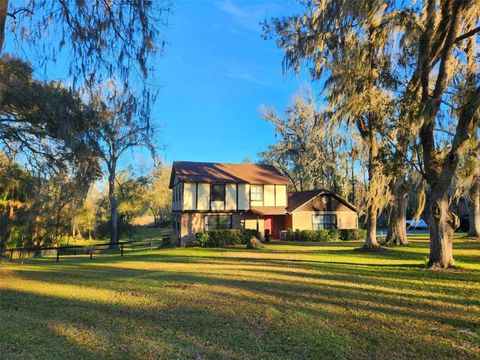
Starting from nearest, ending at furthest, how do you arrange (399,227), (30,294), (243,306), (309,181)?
1. (243,306)
2. (30,294)
3. (399,227)
4. (309,181)

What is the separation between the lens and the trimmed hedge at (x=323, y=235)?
29.8 m

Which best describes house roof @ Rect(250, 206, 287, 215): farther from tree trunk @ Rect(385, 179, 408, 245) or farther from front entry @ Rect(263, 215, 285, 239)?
tree trunk @ Rect(385, 179, 408, 245)

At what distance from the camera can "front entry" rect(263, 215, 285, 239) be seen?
32.3 meters

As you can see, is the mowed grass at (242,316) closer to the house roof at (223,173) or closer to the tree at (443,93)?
the tree at (443,93)

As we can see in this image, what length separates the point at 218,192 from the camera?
28.9 meters

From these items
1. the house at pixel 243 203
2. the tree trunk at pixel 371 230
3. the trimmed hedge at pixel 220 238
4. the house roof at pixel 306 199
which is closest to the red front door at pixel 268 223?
the house at pixel 243 203

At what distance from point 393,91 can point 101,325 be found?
12682mm

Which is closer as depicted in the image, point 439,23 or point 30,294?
point 30,294

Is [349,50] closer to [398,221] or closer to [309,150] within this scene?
[398,221]

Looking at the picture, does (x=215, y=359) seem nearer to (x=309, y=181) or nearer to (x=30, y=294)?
(x=30, y=294)

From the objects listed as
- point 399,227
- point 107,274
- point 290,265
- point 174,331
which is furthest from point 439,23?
point 399,227

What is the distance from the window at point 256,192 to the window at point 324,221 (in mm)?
5137

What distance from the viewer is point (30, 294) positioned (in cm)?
851

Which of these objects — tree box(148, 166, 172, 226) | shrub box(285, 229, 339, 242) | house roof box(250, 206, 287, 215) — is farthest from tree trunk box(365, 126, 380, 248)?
tree box(148, 166, 172, 226)
